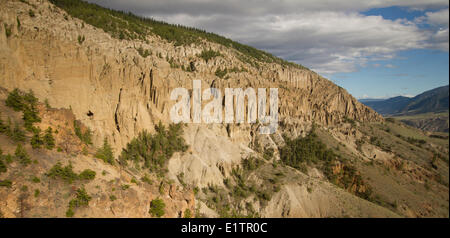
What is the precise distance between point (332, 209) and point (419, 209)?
2139cm

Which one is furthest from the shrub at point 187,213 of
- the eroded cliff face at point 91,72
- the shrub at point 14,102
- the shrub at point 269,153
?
the shrub at point 269,153

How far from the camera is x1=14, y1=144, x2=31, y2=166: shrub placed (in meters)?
19.4

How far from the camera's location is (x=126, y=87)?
123 ft

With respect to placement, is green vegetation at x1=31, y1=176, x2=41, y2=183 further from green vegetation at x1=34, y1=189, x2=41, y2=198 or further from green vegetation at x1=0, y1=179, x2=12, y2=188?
green vegetation at x1=0, y1=179, x2=12, y2=188

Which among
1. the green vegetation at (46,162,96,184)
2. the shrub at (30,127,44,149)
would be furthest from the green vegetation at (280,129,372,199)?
the shrub at (30,127,44,149)

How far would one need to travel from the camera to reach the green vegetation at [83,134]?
2781cm

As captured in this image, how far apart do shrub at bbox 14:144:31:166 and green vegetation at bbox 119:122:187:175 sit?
1303 cm

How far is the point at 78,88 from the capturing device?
1244 inches

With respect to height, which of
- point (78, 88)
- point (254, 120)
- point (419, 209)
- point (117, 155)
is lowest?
point (419, 209)

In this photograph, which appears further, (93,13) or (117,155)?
(93,13)

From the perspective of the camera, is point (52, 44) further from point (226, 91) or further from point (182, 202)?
point (226, 91)

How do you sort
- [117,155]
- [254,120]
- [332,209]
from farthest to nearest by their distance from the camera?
[254,120] < [332,209] < [117,155]

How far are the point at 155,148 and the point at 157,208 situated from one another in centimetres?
1608

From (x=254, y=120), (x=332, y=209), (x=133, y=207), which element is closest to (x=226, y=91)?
(x=254, y=120)
